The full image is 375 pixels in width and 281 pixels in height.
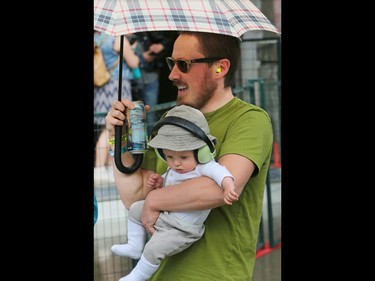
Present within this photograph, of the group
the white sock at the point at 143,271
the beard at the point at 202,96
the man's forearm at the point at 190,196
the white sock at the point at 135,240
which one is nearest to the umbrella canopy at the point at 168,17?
the beard at the point at 202,96

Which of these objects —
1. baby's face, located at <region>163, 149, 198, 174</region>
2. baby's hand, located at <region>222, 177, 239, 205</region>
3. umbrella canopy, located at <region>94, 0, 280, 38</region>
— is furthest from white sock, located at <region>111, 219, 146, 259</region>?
umbrella canopy, located at <region>94, 0, 280, 38</region>

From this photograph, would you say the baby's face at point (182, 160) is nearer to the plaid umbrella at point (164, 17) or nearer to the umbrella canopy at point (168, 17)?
the plaid umbrella at point (164, 17)

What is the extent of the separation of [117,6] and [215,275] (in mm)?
999

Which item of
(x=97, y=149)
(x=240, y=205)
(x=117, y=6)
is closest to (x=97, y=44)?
(x=97, y=149)

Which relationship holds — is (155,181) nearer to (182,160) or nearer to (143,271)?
(182,160)

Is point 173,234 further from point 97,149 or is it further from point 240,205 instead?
point 97,149

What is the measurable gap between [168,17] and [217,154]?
0.51 m

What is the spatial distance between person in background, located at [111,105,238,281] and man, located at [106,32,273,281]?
53 mm

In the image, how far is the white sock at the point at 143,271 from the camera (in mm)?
2748

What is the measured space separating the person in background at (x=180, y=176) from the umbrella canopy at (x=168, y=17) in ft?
0.95

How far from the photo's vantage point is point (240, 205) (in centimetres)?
279

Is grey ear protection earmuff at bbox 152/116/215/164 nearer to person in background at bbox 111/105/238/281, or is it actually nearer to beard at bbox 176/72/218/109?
person in background at bbox 111/105/238/281

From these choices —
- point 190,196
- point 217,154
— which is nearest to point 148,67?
point 217,154

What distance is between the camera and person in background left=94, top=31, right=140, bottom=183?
12.5ft
